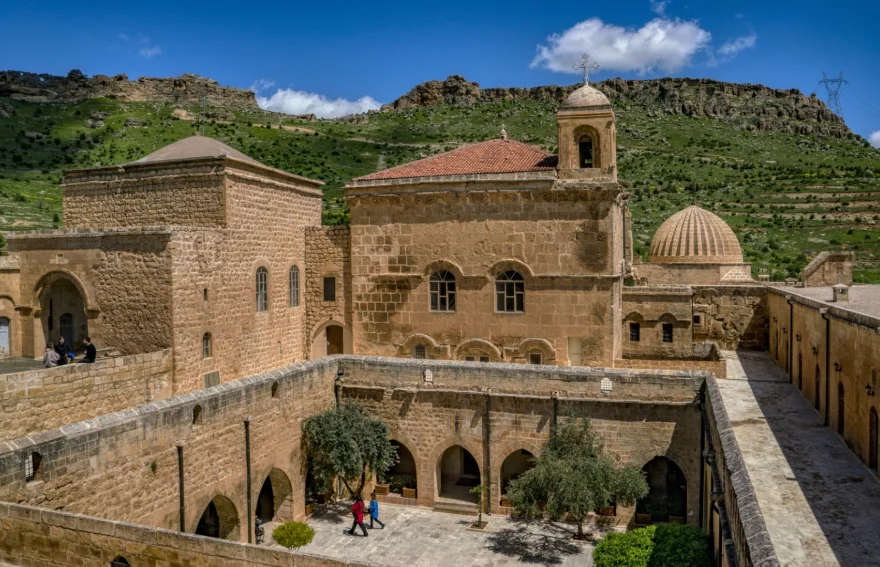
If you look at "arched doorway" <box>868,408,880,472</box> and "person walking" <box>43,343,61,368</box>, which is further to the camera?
"person walking" <box>43,343,61,368</box>

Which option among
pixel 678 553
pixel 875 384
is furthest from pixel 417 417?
pixel 875 384

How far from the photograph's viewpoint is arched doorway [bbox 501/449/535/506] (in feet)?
52.6

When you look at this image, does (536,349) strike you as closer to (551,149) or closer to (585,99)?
(585,99)

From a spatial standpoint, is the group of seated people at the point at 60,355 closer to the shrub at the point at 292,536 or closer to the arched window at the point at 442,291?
the shrub at the point at 292,536

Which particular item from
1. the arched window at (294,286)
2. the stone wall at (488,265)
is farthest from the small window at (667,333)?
the arched window at (294,286)

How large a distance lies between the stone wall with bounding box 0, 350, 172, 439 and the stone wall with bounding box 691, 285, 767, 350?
17130mm

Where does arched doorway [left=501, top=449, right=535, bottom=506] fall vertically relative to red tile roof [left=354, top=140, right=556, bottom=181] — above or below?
below

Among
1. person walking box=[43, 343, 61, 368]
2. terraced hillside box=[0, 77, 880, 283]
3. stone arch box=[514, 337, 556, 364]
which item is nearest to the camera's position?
person walking box=[43, 343, 61, 368]

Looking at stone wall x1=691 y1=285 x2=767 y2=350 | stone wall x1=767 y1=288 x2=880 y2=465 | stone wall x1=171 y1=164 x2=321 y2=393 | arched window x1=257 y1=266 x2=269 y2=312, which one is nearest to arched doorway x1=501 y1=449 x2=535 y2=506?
stone wall x1=767 y1=288 x2=880 y2=465

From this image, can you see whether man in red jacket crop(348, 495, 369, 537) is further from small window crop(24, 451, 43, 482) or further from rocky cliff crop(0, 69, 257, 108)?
rocky cliff crop(0, 69, 257, 108)

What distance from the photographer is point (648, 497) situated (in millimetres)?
14961

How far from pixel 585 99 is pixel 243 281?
1061cm

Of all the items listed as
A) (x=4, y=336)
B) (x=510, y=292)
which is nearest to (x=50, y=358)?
(x=4, y=336)

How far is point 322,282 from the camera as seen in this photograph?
68.0 feet
